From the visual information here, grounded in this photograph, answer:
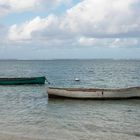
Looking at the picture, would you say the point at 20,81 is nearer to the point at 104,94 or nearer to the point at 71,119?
the point at 104,94

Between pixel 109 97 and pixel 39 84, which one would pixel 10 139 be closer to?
pixel 109 97

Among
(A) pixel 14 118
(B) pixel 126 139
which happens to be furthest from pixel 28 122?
(B) pixel 126 139

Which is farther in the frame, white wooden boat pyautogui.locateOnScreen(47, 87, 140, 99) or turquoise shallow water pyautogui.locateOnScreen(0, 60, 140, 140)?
white wooden boat pyautogui.locateOnScreen(47, 87, 140, 99)

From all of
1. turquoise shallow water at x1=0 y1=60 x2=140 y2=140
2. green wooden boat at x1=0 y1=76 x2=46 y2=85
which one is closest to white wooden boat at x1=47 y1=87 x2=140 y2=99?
turquoise shallow water at x1=0 y1=60 x2=140 y2=140

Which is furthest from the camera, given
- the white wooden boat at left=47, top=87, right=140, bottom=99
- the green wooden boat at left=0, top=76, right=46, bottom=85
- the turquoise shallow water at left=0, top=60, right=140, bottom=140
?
the green wooden boat at left=0, top=76, right=46, bottom=85

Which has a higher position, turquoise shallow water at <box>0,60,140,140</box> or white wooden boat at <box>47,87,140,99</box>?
white wooden boat at <box>47,87,140,99</box>

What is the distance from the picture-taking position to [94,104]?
30031 millimetres

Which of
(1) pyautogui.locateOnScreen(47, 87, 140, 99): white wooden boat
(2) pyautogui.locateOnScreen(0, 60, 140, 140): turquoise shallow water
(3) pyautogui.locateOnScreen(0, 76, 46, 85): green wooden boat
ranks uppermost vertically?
(1) pyautogui.locateOnScreen(47, 87, 140, 99): white wooden boat

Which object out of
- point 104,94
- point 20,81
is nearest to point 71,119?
point 104,94

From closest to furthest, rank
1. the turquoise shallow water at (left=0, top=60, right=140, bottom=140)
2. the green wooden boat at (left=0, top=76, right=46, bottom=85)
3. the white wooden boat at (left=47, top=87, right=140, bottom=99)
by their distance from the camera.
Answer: the turquoise shallow water at (left=0, top=60, right=140, bottom=140)
the white wooden boat at (left=47, top=87, right=140, bottom=99)
the green wooden boat at (left=0, top=76, right=46, bottom=85)

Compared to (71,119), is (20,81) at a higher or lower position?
higher

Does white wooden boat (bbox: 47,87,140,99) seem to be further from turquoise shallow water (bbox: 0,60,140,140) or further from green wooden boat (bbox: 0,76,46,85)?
green wooden boat (bbox: 0,76,46,85)

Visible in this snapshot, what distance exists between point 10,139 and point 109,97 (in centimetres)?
1647

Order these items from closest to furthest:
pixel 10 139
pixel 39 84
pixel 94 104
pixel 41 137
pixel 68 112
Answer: pixel 10 139
pixel 41 137
pixel 68 112
pixel 94 104
pixel 39 84
